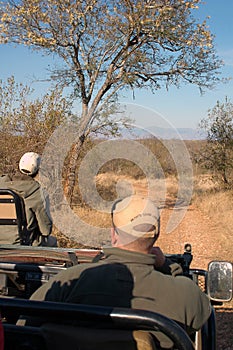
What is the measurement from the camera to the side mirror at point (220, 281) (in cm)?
284

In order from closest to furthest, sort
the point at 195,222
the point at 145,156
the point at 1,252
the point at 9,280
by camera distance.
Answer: the point at 9,280
the point at 1,252
the point at 145,156
the point at 195,222

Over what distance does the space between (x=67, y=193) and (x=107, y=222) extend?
219cm

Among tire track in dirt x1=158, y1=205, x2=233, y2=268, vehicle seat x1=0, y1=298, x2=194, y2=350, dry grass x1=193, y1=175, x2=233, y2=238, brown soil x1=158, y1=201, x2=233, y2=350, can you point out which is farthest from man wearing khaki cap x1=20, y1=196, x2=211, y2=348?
dry grass x1=193, y1=175, x2=233, y2=238

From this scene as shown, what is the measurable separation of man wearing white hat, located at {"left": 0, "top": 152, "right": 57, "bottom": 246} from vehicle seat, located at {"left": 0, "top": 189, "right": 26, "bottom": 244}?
0.17ft

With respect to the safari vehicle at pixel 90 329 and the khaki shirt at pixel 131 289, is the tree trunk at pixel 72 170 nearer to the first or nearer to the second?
the safari vehicle at pixel 90 329

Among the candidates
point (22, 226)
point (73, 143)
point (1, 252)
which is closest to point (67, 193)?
point (73, 143)

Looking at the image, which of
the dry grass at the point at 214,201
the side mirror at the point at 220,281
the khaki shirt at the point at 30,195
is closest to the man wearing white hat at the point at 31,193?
the khaki shirt at the point at 30,195

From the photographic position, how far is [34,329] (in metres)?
1.83

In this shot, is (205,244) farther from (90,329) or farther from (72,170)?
(90,329)

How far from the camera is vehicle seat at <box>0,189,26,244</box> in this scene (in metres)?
4.47

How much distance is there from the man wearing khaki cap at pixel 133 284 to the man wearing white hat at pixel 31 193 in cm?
271

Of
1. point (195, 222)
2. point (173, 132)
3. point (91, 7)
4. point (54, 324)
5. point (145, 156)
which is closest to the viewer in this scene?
point (54, 324)

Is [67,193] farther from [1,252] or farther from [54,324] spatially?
[54,324]

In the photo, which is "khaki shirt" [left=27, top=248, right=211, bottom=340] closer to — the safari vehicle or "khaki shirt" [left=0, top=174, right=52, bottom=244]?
the safari vehicle
